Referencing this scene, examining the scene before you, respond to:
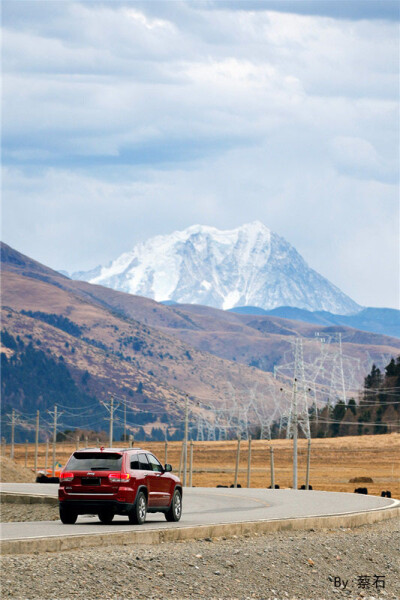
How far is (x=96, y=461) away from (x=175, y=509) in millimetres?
3532

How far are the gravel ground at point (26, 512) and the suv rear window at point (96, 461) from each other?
10755 mm

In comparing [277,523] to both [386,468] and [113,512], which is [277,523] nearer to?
[113,512]

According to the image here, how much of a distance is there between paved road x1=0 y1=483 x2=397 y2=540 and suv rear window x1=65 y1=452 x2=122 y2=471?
1450 mm

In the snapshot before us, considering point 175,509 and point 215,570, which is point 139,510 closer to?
point 175,509

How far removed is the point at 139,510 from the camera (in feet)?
81.0

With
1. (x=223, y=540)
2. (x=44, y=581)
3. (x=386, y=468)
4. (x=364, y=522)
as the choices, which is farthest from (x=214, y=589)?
(x=386, y=468)

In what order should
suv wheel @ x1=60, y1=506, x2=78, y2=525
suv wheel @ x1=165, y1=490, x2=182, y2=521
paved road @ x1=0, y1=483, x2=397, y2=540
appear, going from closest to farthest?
paved road @ x1=0, y1=483, x2=397, y2=540 < suv wheel @ x1=60, y1=506, x2=78, y2=525 < suv wheel @ x1=165, y1=490, x2=182, y2=521

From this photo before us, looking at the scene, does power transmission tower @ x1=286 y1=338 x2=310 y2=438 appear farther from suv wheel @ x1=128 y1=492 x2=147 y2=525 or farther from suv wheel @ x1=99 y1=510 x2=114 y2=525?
suv wheel @ x1=128 y1=492 x2=147 y2=525

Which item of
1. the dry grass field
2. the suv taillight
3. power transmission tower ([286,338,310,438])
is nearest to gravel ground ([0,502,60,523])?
the suv taillight

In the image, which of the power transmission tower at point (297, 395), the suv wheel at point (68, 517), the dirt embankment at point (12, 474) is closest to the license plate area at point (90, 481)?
the suv wheel at point (68, 517)

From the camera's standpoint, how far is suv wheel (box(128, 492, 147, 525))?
80.3ft

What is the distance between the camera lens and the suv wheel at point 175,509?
87.4ft

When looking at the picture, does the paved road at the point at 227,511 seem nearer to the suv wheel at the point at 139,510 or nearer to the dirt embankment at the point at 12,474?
the suv wheel at the point at 139,510

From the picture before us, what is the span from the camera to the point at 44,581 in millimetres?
15922
